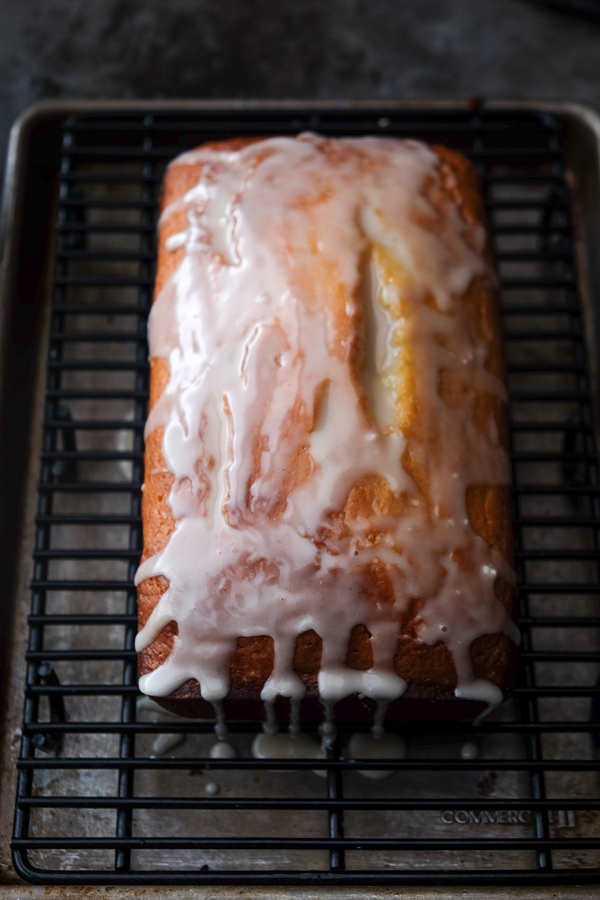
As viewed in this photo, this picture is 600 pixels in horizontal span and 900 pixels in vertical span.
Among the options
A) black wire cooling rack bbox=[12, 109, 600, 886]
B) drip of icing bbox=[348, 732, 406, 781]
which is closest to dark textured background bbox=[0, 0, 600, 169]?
black wire cooling rack bbox=[12, 109, 600, 886]

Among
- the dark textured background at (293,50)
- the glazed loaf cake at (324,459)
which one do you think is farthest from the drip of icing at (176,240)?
the dark textured background at (293,50)

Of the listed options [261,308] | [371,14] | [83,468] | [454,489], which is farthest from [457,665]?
[371,14]

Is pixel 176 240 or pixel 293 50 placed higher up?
pixel 293 50

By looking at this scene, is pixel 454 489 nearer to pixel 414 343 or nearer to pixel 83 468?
pixel 414 343

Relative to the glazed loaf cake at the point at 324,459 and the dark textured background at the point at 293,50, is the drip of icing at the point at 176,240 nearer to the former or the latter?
the glazed loaf cake at the point at 324,459

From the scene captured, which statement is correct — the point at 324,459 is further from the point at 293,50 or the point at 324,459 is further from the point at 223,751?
the point at 293,50

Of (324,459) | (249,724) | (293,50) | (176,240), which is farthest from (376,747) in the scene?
(293,50)

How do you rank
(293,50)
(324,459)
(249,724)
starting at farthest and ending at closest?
(293,50) → (249,724) → (324,459)
